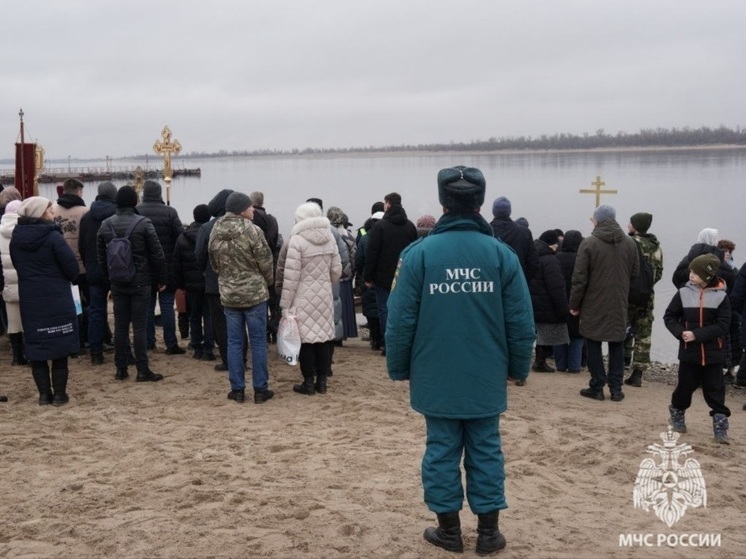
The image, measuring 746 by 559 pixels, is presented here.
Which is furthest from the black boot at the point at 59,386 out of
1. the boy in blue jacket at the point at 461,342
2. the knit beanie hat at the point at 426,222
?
the boy in blue jacket at the point at 461,342

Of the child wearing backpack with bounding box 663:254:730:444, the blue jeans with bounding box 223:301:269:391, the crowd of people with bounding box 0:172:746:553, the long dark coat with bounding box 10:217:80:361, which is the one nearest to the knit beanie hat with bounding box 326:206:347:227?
the crowd of people with bounding box 0:172:746:553

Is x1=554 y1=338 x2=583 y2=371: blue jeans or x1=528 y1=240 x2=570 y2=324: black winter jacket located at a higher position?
x1=528 y1=240 x2=570 y2=324: black winter jacket

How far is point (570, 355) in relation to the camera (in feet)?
30.0

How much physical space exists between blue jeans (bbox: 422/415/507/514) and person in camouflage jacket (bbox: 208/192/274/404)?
3131 mm

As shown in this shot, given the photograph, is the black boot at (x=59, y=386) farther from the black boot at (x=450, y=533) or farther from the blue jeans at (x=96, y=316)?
the black boot at (x=450, y=533)

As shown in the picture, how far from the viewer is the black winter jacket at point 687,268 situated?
8234 mm

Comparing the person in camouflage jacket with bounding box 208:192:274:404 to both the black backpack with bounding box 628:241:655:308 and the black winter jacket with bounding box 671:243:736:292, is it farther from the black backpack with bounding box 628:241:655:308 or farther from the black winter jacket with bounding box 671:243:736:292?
the black winter jacket with bounding box 671:243:736:292

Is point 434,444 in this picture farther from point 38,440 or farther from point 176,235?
point 176,235

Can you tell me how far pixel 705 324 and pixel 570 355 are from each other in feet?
10.2

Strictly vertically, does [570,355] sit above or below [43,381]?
below

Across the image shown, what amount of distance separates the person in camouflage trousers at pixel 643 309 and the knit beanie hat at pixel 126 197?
5063mm

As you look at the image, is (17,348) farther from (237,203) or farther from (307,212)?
(307,212)

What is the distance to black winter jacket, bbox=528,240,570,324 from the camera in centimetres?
847

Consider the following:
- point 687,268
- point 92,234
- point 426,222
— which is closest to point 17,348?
point 92,234
